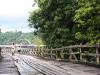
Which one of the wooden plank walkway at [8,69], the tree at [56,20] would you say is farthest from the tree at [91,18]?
the tree at [56,20]

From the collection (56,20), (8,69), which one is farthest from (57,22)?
(8,69)

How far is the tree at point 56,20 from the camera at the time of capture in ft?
104

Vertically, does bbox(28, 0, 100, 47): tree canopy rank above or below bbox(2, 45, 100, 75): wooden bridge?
above

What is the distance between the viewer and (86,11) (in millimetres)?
22109

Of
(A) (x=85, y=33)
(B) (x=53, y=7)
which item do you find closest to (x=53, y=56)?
(B) (x=53, y=7)

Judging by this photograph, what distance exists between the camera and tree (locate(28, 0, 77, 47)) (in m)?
31.7

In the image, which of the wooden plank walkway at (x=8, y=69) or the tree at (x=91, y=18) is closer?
the wooden plank walkway at (x=8, y=69)

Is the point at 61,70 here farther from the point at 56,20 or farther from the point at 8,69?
the point at 56,20

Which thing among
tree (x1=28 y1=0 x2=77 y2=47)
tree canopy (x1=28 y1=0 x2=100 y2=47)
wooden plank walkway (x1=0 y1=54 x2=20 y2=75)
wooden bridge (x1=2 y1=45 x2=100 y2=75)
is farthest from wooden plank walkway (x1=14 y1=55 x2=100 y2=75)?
tree (x1=28 y1=0 x2=77 y2=47)

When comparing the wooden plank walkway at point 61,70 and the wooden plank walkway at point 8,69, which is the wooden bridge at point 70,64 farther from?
the wooden plank walkway at point 8,69

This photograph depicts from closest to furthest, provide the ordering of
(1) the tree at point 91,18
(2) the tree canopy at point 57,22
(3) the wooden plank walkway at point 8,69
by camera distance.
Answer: (3) the wooden plank walkway at point 8,69 → (1) the tree at point 91,18 → (2) the tree canopy at point 57,22

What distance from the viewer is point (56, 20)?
32.5 m

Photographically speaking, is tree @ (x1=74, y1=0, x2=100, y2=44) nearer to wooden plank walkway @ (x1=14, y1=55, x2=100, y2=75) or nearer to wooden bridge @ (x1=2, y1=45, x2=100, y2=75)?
wooden bridge @ (x1=2, y1=45, x2=100, y2=75)

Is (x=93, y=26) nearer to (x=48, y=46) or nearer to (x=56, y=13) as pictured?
(x=56, y=13)
